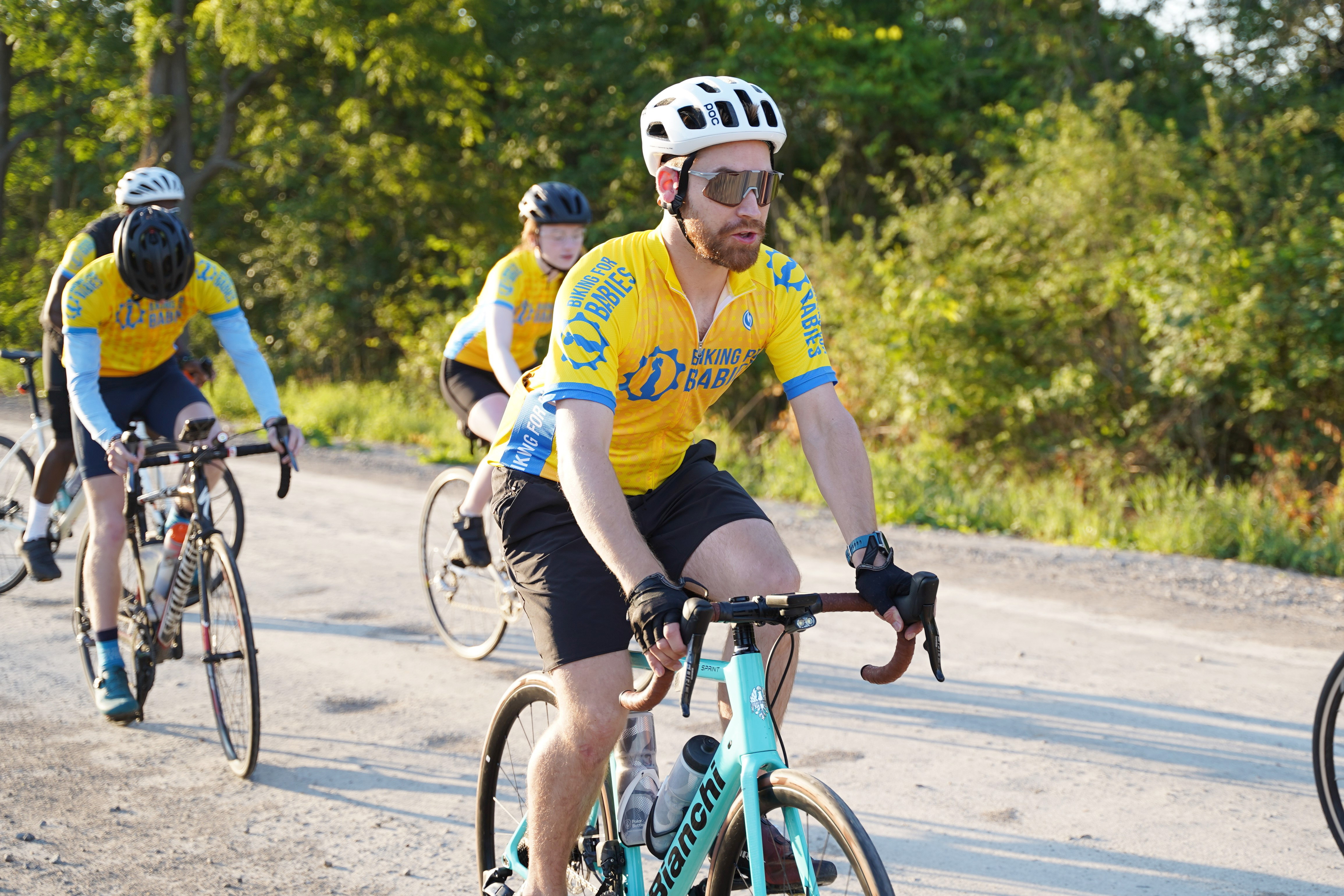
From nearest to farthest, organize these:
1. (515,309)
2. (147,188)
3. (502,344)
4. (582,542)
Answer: (582,542) → (147,188) → (502,344) → (515,309)

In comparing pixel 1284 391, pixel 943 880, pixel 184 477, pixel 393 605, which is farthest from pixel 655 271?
pixel 1284 391

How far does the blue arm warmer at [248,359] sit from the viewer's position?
5.01m

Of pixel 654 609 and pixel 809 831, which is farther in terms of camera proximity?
pixel 809 831

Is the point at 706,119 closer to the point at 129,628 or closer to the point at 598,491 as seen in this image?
the point at 598,491

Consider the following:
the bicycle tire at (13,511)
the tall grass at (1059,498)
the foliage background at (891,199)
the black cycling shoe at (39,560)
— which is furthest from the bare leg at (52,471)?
the foliage background at (891,199)

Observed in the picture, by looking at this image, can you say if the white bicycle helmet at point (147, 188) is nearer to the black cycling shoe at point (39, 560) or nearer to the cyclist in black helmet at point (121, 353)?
the cyclist in black helmet at point (121, 353)

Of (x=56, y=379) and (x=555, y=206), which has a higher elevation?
(x=555, y=206)

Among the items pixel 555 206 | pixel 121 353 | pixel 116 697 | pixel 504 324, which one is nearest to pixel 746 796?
pixel 116 697

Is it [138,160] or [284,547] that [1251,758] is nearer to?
[284,547]

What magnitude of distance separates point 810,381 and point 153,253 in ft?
10.3

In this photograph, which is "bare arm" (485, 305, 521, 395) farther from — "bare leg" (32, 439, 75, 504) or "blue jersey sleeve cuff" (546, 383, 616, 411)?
"blue jersey sleeve cuff" (546, 383, 616, 411)

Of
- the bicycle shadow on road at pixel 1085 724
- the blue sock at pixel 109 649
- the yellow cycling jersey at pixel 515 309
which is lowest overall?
the bicycle shadow on road at pixel 1085 724

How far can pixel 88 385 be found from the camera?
4773 mm

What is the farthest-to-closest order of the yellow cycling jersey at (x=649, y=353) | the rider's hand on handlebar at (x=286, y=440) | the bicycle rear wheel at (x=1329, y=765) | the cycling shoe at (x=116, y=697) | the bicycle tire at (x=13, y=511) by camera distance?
the bicycle tire at (x=13, y=511)
the cycling shoe at (x=116, y=697)
the rider's hand on handlebar at (x=286, y=440)
the bicycle rear wheel at (x=1329, y=765)
the yellow cycling jersey at (x=649, y=353)
